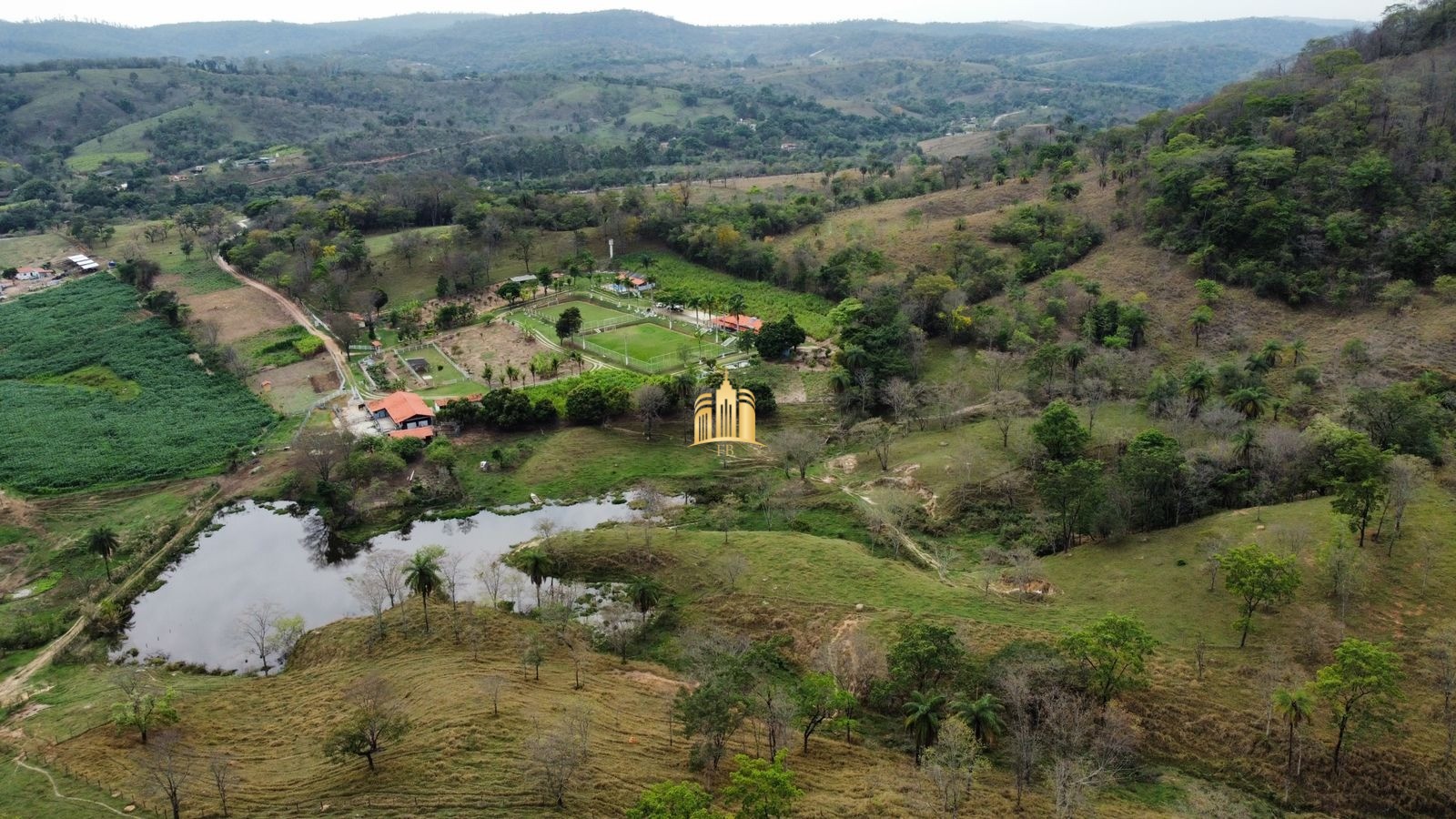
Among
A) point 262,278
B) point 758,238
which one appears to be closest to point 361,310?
point 262,278

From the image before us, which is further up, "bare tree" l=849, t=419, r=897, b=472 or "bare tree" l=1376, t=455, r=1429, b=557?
"bare tree" l=1376, t=455, r=1429, b=557

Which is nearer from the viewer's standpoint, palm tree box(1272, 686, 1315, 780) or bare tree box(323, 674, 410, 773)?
bare tree box(323, 674, 410, 773)

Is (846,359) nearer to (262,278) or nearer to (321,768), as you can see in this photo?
(321,768)

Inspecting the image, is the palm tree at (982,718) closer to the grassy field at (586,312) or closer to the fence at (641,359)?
the fence at (641,359)

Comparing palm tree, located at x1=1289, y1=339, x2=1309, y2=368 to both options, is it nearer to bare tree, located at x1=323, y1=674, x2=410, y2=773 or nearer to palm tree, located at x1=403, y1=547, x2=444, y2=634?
palm tree, located at x1=403, y1=547, x2=444, y2=634

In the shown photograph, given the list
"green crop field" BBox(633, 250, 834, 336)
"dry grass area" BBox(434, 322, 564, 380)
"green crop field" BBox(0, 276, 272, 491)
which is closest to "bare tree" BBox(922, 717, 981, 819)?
"dry grass area" BBox(434, 322, 564, 380)

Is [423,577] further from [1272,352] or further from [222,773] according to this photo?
[1272,352]
